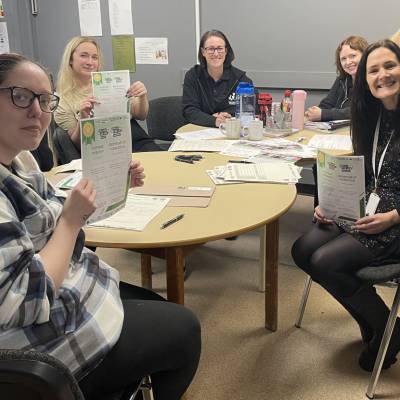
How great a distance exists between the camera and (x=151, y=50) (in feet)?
13.8

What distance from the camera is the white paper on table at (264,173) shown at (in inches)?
71.1

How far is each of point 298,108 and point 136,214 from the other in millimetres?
1538

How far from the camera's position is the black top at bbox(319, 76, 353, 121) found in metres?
2.88

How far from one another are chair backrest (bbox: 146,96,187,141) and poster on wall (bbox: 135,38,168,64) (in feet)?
3.38

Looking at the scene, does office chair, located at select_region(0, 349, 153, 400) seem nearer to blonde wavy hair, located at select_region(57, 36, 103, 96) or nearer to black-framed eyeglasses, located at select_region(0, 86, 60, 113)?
black-framed eyeglasses, located at select_region(0, 86, 60, 113)

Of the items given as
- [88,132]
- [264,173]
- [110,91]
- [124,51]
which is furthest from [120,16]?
[88,132]

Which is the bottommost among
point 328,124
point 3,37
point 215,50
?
point 328,124

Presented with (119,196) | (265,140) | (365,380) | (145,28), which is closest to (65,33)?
(145,28)

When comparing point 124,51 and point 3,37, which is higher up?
point 3,37

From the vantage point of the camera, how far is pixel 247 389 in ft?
5.70

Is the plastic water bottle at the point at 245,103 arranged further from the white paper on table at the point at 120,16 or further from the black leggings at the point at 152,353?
the white paper on table at the point at 120,16

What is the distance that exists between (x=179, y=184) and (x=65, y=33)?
338 cm

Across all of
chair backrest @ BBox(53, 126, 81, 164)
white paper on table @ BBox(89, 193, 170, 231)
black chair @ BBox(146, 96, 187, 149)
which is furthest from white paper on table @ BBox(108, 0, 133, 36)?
white paper on table @ BBox(89, 193, 170, 231)

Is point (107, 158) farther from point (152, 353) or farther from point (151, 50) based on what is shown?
point (151, 50)
